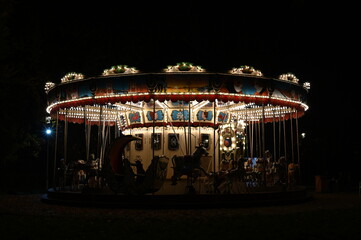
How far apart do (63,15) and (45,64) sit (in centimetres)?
380

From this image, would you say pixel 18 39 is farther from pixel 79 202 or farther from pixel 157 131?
pixel 79 202

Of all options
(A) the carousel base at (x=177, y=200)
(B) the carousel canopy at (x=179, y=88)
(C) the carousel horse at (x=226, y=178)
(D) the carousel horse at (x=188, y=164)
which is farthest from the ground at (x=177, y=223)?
(B) the carousel canopy at (x=179, y=88)

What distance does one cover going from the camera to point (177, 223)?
30.5 feet

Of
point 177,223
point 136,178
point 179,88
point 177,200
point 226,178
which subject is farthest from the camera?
point 179,88

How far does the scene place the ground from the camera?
26.3ft

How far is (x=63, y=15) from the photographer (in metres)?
30.4

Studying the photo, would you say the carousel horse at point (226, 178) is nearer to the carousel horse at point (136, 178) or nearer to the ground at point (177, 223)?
the ground at point (177, 223)

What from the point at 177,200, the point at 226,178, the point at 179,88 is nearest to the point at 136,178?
the point at 177,200

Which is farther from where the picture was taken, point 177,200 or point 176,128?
point 176,128

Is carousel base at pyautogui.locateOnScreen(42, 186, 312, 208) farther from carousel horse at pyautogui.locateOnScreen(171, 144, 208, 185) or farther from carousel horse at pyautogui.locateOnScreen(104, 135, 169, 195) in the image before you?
carousel horse at pyautogui.locateOnScreen(171, 144, 208, 185)

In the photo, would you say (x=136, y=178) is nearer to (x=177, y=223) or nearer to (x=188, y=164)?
(x=188, y=164)

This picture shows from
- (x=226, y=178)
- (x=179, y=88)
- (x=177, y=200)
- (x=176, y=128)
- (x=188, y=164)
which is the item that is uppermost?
(x=179, y=88)

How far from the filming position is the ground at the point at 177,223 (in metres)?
8.03

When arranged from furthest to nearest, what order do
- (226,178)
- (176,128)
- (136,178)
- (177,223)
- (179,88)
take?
(176,128) → (179,88) → (226,178) → (136,178) → (177,223)
